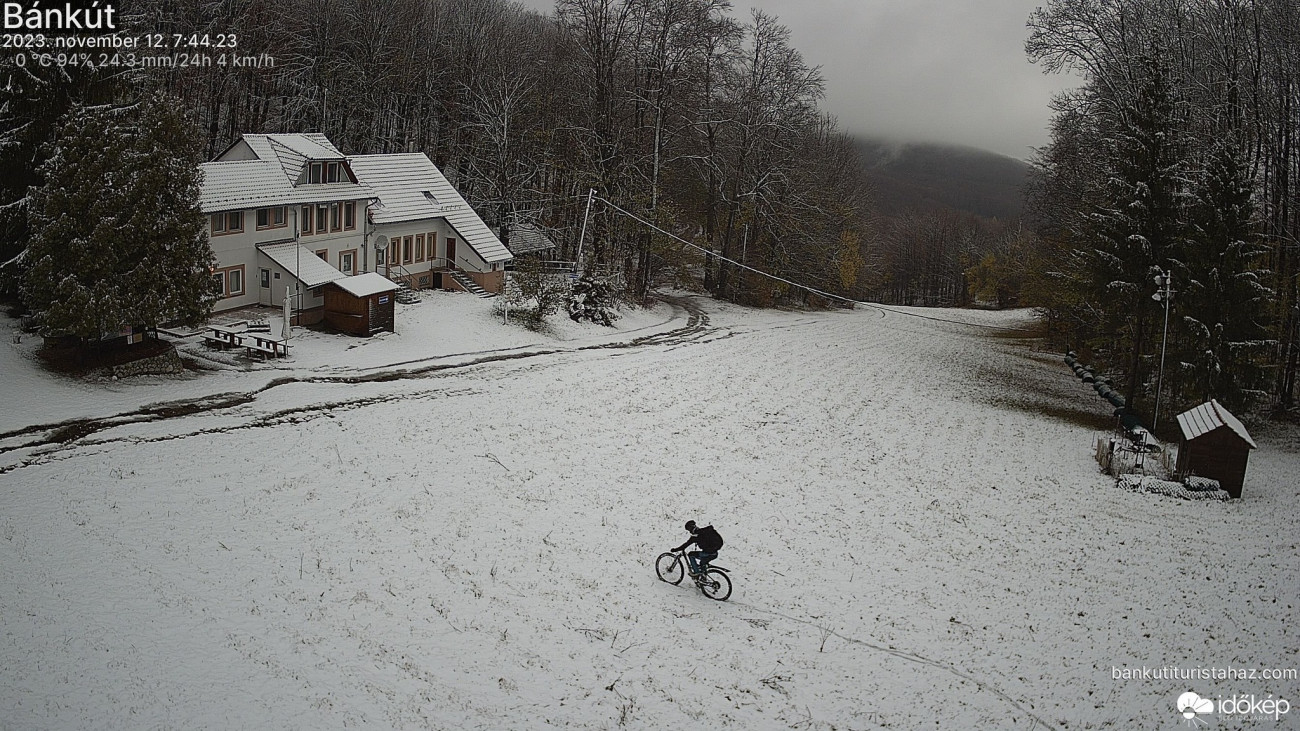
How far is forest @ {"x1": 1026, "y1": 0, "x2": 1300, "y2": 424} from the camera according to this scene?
94.7ft

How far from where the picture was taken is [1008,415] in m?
32.4

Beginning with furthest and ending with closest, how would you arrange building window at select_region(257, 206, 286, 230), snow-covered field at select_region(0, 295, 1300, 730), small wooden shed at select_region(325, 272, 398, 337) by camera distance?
building window at select_region(257, 206, 286, 230)
small wooden shed at select_region(325, 272, 398, 337)
snow-covered field at select_region(0, 295, 1300, 730)

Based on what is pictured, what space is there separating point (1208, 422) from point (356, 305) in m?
30.3

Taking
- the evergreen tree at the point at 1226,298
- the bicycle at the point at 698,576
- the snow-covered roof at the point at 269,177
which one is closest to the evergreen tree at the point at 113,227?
the snow-covered roof at the point at 269,177

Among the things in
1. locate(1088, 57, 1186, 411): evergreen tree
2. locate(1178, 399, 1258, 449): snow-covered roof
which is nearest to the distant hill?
locate(1088, 57, 1186, 411): evergreen tree

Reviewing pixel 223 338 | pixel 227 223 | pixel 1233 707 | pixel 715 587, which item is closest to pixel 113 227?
pixel 223 338

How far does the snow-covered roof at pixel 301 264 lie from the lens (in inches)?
1369

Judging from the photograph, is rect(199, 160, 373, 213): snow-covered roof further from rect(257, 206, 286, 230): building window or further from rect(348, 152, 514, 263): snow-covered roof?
rect(348, 152, 514, 263): snow-covered roof

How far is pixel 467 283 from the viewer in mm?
46312

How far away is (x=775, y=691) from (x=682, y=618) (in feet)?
8.67

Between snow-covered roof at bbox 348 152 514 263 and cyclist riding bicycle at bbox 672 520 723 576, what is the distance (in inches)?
1205

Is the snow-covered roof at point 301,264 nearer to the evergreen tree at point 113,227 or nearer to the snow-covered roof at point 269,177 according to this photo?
the snow-covered roof at point 269,177

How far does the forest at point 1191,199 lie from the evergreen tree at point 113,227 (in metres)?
31.9

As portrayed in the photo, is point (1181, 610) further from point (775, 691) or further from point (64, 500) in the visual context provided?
point (64, 500)
